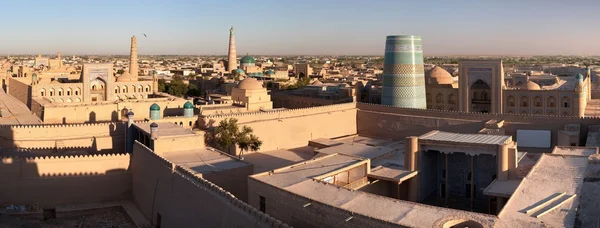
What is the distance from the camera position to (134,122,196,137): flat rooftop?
13.3 m

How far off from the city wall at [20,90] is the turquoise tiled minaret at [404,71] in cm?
1528

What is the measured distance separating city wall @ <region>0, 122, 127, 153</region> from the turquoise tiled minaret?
390 inches

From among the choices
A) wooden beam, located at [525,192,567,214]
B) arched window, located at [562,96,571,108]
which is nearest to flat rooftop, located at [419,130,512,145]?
wooden beam, located at [525,192,567,214]

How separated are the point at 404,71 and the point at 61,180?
1258 cm

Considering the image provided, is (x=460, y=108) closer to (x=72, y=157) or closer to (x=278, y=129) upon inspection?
(x=278, y=129)

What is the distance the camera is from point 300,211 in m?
8.30

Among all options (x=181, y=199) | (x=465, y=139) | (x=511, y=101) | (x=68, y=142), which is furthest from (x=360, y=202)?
(x=511, y=101)

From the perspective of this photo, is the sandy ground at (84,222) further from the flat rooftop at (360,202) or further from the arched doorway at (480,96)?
the arched doorway at (480,96)

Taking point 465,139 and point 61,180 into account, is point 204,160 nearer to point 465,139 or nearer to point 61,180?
point 61,180

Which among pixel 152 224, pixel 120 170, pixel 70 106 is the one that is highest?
pixel 70 106

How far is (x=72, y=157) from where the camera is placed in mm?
11805

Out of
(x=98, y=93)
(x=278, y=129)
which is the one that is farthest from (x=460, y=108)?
(x=98, y=93)

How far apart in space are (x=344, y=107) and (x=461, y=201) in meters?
8.54

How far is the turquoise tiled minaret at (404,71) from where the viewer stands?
2019 cm
